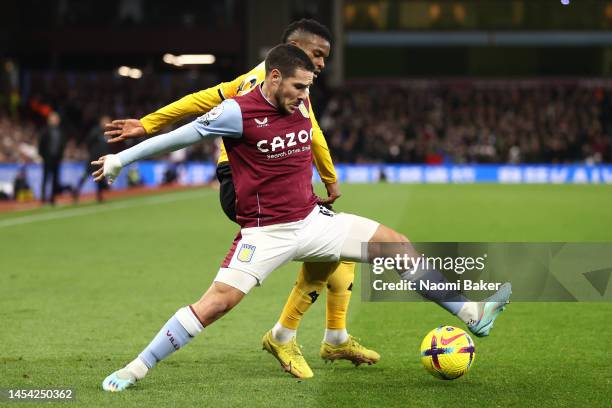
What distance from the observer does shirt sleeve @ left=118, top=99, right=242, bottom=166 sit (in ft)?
19.6

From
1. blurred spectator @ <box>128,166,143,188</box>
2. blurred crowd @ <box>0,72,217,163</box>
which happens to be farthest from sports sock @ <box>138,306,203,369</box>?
blurred crowd @ <box>0,72,217,163</box>

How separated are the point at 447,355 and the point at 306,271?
Result: 109cm

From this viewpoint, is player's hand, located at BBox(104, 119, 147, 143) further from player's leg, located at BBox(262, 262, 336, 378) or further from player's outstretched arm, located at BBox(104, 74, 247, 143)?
player's leg, located at BBox(262, 262, 336, 378)

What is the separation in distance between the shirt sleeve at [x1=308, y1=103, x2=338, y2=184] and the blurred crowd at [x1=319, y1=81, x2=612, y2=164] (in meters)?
36.4

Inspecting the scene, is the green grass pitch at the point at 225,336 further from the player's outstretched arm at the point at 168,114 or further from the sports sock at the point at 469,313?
the player's outstretched arm at the point at 168,114

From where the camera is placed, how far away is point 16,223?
19.4 m

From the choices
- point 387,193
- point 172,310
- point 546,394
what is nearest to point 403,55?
point 387,193

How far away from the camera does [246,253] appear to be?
6.19 metres

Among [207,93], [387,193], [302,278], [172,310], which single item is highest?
[207,93]

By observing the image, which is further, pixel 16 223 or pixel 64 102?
pixel 64 102

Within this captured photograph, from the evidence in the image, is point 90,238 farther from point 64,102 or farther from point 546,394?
point 64,102

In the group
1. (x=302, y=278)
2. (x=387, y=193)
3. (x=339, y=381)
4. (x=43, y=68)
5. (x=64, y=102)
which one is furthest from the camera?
(x=43, y=68)

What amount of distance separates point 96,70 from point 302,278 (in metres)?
47.0

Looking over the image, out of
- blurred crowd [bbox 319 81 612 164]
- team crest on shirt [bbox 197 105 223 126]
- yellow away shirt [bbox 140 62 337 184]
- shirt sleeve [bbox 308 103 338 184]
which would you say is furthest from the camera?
blurred crowd [bbox 319 81 612 164]
